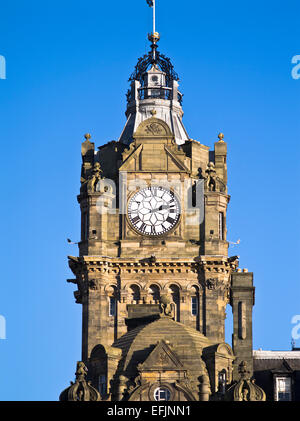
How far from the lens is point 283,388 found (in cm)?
15762

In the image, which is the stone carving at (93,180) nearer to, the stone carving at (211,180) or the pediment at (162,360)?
the stone carving at (211,180)

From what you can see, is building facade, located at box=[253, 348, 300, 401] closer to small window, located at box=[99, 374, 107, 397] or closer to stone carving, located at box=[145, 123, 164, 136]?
small window, located at box=[99, 374, 107, 397]

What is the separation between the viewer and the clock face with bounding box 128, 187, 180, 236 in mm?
165250

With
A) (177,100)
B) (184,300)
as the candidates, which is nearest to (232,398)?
(184,300)

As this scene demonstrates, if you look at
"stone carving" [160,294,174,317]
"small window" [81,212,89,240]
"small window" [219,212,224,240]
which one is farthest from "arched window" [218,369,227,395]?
"small window" [81,212,89,240]

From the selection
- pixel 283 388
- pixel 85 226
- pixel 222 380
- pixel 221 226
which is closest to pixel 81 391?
pixel 222 380

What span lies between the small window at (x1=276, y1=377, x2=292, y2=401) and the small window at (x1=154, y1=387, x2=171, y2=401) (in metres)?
13.9

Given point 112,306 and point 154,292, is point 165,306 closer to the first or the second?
point 154,292

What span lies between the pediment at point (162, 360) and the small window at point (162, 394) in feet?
5.02

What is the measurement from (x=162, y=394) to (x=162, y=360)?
8.36 feet

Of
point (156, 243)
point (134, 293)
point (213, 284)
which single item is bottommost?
point (134, 293)

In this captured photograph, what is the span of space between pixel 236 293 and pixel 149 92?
1979 cm
